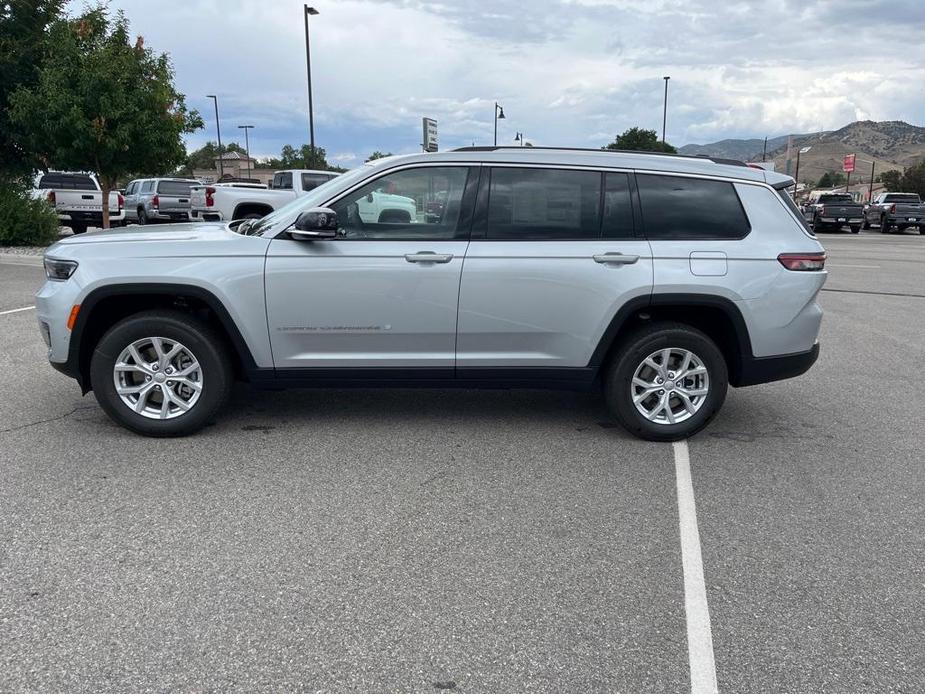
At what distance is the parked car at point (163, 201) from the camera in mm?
24203

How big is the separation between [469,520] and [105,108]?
48.2 feet

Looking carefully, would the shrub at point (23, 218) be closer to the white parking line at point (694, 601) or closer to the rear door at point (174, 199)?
the rear door at point (174, 199)

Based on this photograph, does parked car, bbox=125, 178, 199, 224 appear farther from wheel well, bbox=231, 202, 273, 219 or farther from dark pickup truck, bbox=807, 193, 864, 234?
dark pickup truck, bbox=807, 193, 864, 234

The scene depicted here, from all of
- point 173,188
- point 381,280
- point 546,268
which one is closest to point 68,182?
point 173,188

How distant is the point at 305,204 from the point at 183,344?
1.18m

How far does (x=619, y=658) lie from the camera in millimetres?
2828

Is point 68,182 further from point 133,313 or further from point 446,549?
point 446,549

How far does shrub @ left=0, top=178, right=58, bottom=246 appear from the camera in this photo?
1647 centimetres

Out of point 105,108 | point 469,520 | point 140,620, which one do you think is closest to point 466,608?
point 469,520

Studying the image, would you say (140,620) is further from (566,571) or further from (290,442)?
(290,442)

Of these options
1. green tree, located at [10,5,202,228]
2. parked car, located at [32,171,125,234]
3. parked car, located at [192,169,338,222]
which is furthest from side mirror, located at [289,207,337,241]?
parked car, located at [32,171,125,234]

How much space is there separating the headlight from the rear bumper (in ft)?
14.1

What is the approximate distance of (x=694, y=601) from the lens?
3229mm

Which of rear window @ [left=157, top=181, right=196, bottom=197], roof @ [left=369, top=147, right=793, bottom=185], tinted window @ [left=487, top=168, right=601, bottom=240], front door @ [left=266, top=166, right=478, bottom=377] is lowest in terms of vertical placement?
front door @ [left=266, top=166, right=478, bottom=377]
